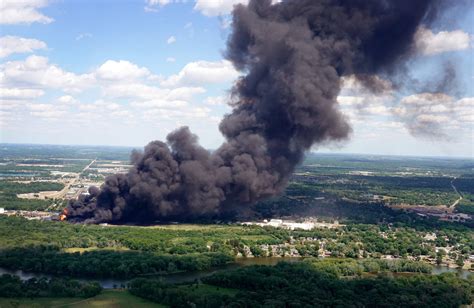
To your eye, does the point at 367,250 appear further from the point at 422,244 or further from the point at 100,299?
the point at 100,299

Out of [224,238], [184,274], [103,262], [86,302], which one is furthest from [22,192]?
[86,302]

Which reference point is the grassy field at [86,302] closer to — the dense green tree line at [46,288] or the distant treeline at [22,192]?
the dense green tree line at [46,288]

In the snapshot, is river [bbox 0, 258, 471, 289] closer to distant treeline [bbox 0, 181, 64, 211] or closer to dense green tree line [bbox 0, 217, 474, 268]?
dense green tree line [bbox 0, 217, 474, 268]

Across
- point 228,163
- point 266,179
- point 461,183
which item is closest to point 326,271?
point 266,179

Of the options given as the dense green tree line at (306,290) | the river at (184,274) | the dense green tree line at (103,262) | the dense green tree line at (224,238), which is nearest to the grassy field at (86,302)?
the dense green tree line at (306,290)

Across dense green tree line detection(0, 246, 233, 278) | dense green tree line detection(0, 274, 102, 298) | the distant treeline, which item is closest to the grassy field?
dense green tree line detection(0, 274, 102, 298)

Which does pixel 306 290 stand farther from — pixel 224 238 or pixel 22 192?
pixel 22 192
